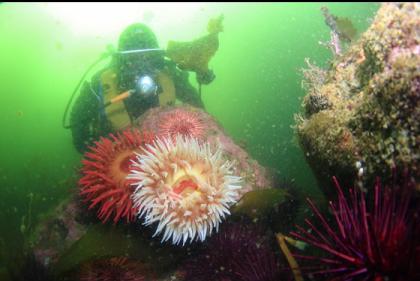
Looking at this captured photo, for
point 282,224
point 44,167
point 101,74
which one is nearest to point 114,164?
point 282,224

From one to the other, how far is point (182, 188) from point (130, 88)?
4.65 m

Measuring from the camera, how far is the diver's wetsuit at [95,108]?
790 cm

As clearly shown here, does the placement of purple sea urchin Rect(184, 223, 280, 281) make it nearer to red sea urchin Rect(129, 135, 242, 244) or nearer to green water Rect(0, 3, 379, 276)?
red sea urchin Rect(129, 135, 242, 244)

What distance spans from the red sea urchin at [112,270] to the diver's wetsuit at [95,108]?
4.32m

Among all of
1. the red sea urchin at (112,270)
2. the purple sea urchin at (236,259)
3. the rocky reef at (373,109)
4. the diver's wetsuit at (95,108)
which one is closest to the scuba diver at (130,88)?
the diver's wetsuit at (95,108)

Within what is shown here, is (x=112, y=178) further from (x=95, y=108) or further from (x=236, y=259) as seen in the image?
(x=95, y=108)

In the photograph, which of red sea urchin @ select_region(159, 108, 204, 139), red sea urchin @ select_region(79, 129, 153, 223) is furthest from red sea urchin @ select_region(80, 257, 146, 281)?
red sea urchin @ select_region(159, 108, 204, 139)

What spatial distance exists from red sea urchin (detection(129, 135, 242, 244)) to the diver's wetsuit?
13.6ft

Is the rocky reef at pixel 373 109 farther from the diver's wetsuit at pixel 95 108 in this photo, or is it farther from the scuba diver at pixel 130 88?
the diver's wetsuit at pixel 95 108

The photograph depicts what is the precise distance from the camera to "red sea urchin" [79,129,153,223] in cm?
384

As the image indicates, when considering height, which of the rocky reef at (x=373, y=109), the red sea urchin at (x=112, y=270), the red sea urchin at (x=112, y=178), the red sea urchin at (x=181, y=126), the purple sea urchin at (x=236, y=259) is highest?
the rocky reef at (x=373, y=109)

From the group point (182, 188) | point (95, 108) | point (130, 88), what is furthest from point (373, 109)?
point (95, 108)

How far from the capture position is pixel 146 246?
4.20 meters

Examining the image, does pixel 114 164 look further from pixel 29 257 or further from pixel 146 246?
pixel 29 257
